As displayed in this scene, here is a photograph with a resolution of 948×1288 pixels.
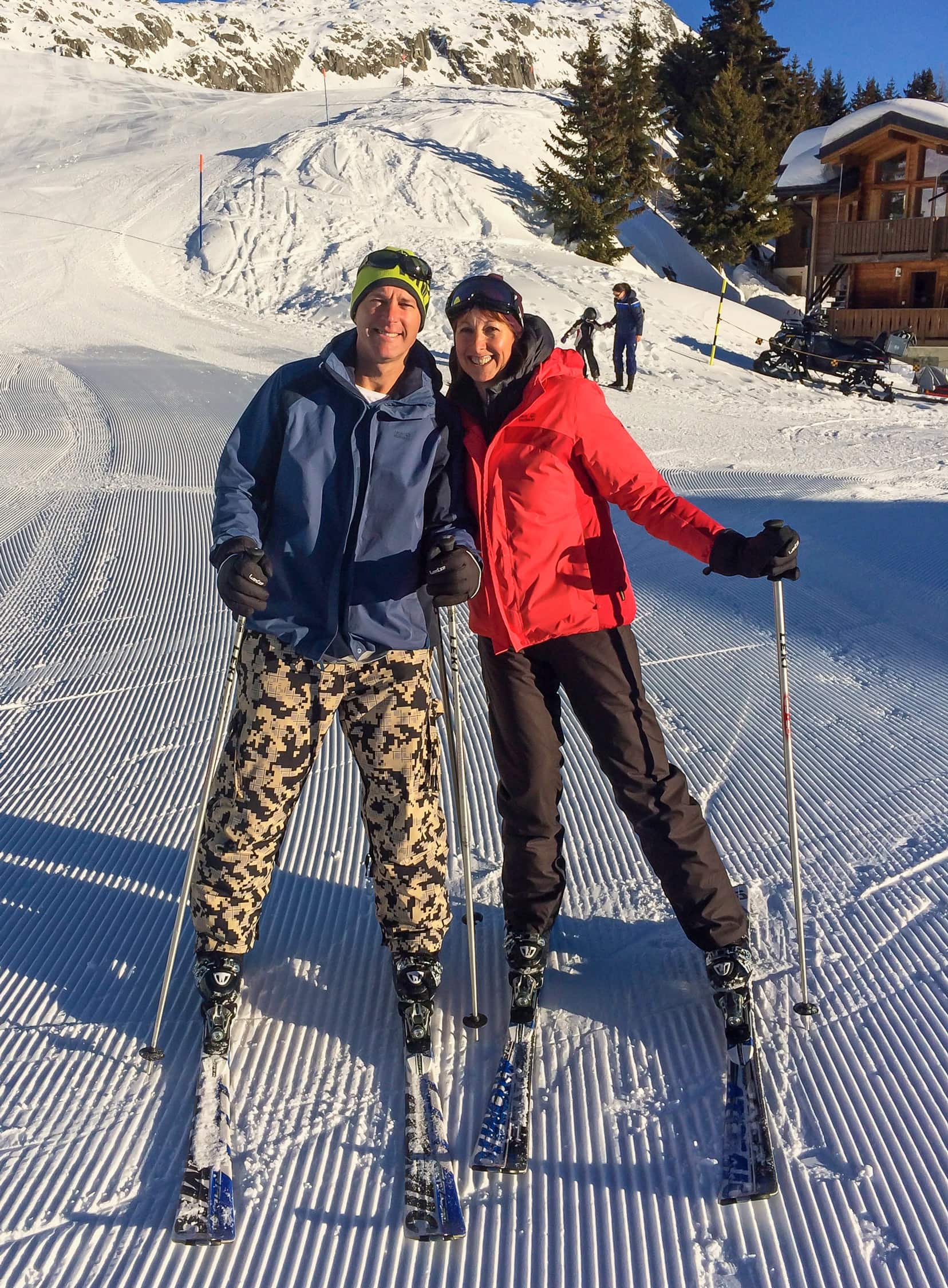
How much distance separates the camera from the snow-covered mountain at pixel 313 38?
171 ft

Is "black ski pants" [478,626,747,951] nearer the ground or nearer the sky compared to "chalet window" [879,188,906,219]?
nearer the ground

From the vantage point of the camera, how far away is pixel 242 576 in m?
1.97

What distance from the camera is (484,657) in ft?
7.67

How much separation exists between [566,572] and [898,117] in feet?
81.3

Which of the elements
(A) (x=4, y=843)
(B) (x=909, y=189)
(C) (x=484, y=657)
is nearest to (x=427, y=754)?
(C) (x=484, y=657)

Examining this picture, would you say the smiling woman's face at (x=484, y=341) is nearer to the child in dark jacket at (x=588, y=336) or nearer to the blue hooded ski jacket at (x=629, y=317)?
the child in dark jacket at (x=588, y=336)

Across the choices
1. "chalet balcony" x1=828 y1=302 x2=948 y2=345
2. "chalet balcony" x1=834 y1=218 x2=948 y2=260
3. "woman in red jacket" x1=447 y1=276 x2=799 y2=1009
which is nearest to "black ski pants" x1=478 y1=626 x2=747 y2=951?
"woman in red jacket" x1=447 y1=276 x2=799 y2=1009

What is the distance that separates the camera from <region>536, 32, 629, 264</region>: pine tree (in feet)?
69.9

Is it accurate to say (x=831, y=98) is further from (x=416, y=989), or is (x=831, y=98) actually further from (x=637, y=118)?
(x=416, y=989)

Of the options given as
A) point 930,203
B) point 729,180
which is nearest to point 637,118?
point 729,180

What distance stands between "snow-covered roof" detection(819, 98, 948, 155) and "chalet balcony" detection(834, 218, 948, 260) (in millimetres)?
1906

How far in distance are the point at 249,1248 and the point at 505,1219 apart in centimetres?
44

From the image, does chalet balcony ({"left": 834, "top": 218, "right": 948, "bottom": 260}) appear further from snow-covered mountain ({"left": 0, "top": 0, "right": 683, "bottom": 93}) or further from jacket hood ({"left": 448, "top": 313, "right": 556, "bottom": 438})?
snow-covered mountain ({"left": 0, "top": 0, "right": 683, "bottom": 93})

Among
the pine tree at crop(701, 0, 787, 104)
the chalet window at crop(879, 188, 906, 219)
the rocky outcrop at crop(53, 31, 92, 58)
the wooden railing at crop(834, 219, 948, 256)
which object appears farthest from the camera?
the rocky outcrop at crop(53, 31, 92, 58)
